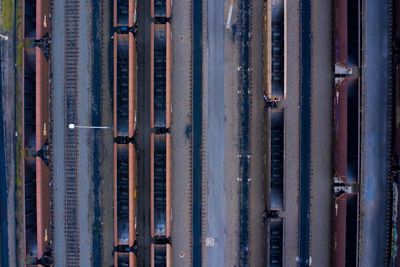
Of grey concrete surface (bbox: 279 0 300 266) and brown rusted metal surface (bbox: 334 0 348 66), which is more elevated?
brown rusted metal surface (bbox: 334 0 348 66)

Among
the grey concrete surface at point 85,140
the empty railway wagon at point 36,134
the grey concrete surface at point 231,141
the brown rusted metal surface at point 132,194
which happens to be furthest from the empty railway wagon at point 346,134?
the empty railway wagon at point 36,134

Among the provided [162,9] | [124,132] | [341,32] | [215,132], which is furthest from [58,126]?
[341,32]

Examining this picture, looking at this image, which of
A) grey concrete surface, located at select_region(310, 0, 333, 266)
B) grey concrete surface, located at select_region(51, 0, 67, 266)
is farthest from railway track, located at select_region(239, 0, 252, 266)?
grey concrete surface, located at select_region(51, 0, 67, 266)

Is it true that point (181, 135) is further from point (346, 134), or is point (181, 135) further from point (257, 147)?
point (346, 134)

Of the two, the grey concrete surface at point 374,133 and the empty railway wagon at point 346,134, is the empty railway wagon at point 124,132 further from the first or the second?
the grey concrete surface at point 374,133

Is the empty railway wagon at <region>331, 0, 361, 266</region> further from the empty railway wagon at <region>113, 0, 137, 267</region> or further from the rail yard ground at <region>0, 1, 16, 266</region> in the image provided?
the rail yard ground at <region>0, 1, 16, 266</region>

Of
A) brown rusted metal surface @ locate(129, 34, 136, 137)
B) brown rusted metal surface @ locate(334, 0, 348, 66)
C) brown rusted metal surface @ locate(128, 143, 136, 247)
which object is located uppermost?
brown rusted metal surface @ locate(334, 0, 348, 66)

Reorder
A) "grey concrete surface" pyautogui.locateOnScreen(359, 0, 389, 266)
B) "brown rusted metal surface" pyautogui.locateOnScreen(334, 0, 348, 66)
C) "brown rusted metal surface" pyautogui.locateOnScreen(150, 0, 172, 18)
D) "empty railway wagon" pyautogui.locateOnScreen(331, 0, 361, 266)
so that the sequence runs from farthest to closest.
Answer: "grey concrete surface" pyautogui.locateOnScreen(359, 0, 389, 266) < "brown rusted metal surface" pyautogui.locateOnScreen(150, 0, 172, 18) < "empty railway wagon" pyautogui.locateOnScreen(331, 0, 361, 266) < "brown rusted metal surface" pyautogui.locateOnScreen(334, 0, 348, 66)
